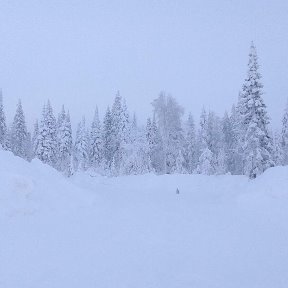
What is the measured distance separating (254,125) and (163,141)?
1717 cm

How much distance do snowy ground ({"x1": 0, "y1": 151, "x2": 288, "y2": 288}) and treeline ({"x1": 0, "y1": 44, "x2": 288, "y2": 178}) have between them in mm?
15715

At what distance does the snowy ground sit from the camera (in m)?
8.62

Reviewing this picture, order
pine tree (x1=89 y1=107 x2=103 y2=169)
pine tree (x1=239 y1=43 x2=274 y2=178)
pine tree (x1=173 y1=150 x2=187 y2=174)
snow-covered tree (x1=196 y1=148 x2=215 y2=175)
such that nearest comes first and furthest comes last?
1. pine tree (x1=239 y1=43 x2=274 y2=178)
2. pine tree (x1=173 y1=150 x2=187 y2=174)
3. snow-covered tree (x1=196 y1=148 x2=215 y2=175)
4. pine tree (x1=89 y1=107 x2=103 y2=169)

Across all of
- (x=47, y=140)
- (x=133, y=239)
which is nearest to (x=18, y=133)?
(x=47, y=140)

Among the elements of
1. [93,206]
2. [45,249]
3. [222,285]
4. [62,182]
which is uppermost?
[62,182]

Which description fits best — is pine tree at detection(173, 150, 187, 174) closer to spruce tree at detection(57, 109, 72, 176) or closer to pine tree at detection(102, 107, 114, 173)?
pine tree at detection(102, 107, 114, 173)

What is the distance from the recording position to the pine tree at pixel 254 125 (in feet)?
108

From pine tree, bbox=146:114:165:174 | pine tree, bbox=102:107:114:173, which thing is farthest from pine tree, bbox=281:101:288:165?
pine tree, bbox=102:107:114:173

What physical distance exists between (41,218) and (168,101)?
3688 cm

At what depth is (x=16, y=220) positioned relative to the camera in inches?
512

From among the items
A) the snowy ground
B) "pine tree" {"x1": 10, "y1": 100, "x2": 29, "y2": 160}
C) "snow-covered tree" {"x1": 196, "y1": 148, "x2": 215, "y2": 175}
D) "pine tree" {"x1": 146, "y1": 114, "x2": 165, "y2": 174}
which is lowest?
the snowy ground

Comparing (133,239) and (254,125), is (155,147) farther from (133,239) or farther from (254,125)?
(133,239)

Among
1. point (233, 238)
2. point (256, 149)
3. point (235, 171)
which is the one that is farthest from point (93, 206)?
point (235, 171)

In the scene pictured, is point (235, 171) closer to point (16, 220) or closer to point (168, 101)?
point (168, 101)
